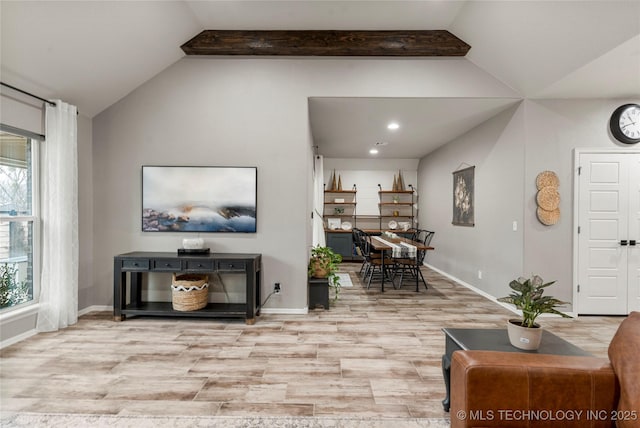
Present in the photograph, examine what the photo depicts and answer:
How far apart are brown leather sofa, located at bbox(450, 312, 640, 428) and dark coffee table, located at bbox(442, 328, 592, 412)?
349 mm

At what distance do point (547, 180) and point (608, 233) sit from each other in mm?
968

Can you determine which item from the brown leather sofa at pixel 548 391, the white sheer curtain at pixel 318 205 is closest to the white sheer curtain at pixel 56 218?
the brown leather sofa at pixel 548 391

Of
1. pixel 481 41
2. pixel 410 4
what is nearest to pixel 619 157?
pixel 481 41

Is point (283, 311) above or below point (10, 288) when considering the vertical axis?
below

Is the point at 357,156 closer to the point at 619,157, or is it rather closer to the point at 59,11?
the point at 619,157

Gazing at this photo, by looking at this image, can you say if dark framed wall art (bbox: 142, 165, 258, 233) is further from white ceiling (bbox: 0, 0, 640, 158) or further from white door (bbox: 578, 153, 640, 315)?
white door (bbox: 578, 153, 640, 315)

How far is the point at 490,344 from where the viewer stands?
1.72 meters

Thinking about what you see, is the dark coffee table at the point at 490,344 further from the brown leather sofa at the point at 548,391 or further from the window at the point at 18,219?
the window at the point at 18,219

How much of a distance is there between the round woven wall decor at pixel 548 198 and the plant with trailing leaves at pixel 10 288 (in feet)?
18.7

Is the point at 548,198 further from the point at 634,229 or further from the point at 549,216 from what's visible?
the point at 634,229

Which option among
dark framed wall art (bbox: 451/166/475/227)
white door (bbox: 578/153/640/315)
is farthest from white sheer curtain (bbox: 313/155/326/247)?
white door (bbox: 578/153/640/315)

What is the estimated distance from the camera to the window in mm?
3004

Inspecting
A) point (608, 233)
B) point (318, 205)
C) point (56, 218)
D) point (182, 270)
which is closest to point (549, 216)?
point (608, 233)

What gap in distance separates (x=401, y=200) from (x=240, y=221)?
215 inches
